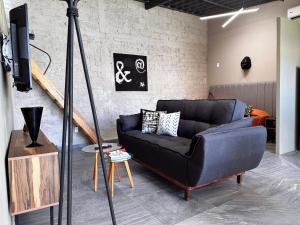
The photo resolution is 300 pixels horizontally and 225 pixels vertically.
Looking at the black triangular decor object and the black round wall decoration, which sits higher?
the black round wall decoration

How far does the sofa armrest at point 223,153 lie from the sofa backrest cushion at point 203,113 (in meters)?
0.45

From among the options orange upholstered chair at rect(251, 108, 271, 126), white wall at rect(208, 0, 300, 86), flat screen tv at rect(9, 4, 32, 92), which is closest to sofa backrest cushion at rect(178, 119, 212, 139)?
orange upholstered chair at rect(251, 108, 271, 126)

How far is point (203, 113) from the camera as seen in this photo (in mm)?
3260

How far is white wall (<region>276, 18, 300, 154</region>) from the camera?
373 centimetres

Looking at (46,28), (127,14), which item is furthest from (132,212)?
(127,14)

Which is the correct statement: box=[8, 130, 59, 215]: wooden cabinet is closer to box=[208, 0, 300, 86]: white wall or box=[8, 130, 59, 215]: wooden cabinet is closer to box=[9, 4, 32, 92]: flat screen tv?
box=[9, 4, 32, 92]: flat screen tv

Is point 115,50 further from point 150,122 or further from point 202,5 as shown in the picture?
point 202,5

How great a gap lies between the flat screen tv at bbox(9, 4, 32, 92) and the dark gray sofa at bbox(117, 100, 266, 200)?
4.79 ft

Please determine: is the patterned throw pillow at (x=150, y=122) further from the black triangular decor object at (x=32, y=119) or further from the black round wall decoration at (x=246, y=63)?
the black round wall decoration at (x=246, y=63)

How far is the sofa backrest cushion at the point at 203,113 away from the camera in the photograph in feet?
9.28

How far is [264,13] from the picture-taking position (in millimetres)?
5262

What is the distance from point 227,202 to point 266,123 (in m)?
3.40

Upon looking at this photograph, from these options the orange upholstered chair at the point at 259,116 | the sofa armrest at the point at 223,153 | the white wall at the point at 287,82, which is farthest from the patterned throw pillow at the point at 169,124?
the orange upholstered chair at the point at 259,116

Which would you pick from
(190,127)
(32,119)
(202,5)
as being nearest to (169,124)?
(190,127)
